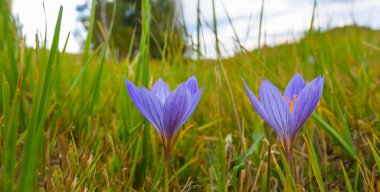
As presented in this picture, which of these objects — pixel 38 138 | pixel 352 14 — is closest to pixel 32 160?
pixel 38 138

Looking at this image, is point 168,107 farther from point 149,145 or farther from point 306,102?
point 149,145

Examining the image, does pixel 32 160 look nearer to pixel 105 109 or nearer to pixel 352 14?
pixel 105 109

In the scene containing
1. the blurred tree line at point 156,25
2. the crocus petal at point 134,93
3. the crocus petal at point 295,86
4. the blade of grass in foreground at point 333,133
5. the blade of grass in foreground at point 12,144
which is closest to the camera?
the blade of grass in foreground at point 12,144

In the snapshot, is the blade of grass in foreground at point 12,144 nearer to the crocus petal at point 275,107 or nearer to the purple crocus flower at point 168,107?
the purple crocus flower at point 168,107

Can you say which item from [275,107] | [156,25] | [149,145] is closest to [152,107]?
[275,107]

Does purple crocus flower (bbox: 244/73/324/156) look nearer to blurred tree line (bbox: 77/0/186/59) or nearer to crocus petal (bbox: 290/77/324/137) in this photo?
crocus petal (bbox: 290/77/324/137)

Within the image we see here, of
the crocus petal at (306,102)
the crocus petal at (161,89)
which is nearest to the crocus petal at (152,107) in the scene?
the crocus petal at (161,89)
